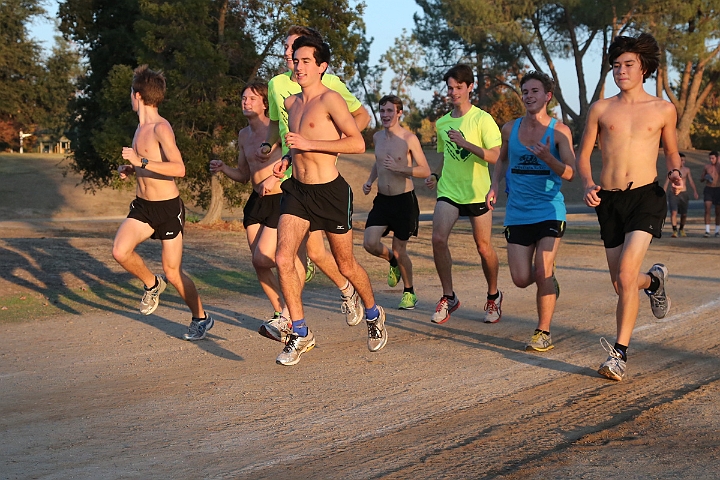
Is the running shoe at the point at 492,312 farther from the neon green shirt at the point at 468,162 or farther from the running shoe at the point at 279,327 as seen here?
the running shoe at the point at 279,327

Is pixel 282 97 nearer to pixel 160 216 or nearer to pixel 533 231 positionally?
pixel 160 216

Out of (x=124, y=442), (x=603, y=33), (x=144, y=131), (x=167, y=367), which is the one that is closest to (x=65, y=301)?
(x=144, y=131)

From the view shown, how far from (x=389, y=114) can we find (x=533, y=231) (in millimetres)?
2772

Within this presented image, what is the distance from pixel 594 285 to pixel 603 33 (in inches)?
1335

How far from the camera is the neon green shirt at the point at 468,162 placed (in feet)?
29.3

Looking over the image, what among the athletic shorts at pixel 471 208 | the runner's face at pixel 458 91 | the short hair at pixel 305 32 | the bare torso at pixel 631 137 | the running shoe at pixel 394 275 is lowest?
the running shoe at pixel 394 275

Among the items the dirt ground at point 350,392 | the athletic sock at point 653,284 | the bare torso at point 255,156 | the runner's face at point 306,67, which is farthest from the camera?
the bare torso at point 255,156

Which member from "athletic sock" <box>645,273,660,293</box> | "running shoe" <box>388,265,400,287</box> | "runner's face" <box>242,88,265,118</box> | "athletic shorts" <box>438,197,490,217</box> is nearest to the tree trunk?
"running shoe" <box>388,265,400,287</box>

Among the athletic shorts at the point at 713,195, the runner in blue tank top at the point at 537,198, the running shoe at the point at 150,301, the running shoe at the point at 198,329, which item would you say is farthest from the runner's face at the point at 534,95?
the athletic shorts at the point at 713,195

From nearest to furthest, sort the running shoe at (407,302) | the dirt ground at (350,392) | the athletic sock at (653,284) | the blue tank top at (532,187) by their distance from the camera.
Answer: the dirt ground at (350,392) < the athletic sock at (653,284) < the blue tank top at (532,187) < the running shoe at (407,302)

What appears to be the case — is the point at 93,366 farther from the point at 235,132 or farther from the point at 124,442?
the point at 235,132

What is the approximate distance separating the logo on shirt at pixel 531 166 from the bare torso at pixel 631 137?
3.35ft

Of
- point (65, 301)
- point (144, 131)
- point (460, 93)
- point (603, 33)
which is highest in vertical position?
point (603, 33)

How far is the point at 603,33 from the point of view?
42.9m
